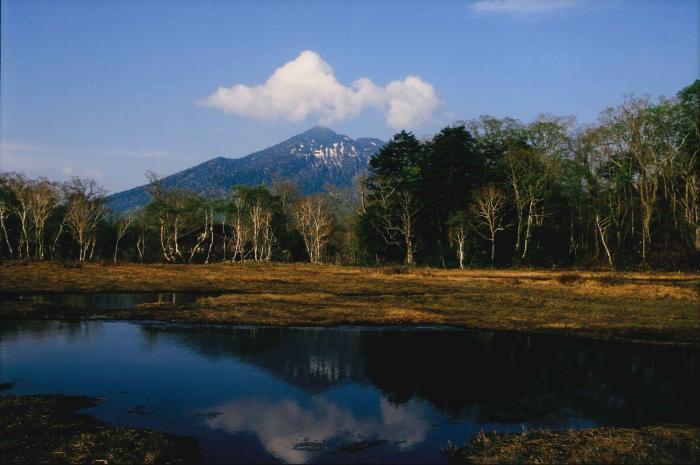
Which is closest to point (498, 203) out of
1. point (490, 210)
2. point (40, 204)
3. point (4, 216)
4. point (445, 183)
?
point (490, 210)

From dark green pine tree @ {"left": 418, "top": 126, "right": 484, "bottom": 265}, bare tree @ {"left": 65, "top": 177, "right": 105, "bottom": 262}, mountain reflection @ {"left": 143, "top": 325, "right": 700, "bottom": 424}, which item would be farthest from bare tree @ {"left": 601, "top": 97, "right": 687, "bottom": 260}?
bare tree @ {"left": 65, "top": 177, "right": 105, "bottom": 262}

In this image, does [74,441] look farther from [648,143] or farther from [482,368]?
[648,143]

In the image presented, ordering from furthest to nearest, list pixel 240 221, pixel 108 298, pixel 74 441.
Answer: pixel 240 221 → pixel 108 298 → pixel 74 441

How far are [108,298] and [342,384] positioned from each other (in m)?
27.6

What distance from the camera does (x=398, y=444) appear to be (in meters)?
10.9

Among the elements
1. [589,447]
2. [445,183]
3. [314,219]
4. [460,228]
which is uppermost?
[445,183]

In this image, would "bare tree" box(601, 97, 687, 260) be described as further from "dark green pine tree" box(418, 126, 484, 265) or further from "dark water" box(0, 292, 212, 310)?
"dark water" box(0, 292, 212, 310)

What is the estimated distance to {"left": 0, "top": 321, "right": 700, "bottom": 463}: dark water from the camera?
11438 millimetres

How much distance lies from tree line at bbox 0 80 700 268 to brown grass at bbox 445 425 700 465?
176 ft

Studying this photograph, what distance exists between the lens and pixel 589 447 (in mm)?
10297

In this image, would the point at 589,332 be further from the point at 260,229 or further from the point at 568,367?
the point at 260,229

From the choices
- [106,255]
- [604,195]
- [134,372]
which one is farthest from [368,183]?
[134,372]

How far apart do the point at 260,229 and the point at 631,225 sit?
2439 inches

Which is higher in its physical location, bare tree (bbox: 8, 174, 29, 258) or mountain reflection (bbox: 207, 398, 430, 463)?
bare tree (bbox: 8, 174, 29, 258)
